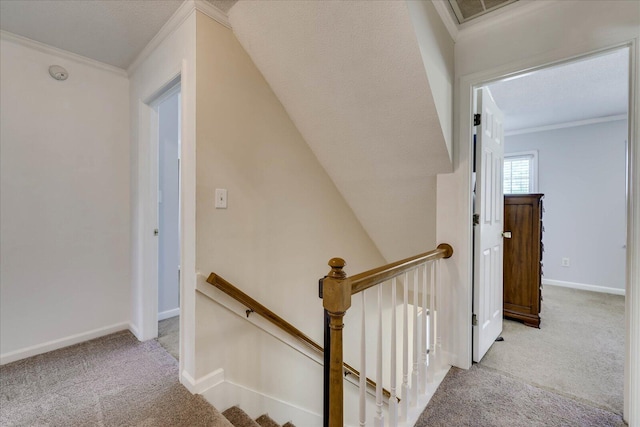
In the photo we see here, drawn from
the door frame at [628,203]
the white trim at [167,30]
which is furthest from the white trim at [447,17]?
the white trim at [167,30]

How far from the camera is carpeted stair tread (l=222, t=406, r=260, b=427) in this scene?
61.9 inches

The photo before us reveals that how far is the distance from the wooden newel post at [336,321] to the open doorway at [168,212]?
85.9 inches

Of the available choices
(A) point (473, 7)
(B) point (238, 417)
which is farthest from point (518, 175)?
(B) point (238, 417)

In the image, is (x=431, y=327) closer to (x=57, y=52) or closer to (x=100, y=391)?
(x=100, y=391)

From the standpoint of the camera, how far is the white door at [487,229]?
6.47 feet

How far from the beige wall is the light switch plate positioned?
30 millimetres

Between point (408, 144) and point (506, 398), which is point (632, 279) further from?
point (408, 144)

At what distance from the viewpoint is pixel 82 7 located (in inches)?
63.5

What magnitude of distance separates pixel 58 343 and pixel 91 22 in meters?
2.27

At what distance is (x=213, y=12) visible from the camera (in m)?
1.63

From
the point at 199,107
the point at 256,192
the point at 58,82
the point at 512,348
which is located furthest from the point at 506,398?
the point at 58,82

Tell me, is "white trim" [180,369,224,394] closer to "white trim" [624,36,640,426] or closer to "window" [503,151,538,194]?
"white trim" [624,36,640,426]

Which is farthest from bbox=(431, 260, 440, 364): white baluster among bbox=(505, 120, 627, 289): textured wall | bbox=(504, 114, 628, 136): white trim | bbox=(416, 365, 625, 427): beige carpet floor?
Answer: bbox=(504, 114, 628, 136): white trim

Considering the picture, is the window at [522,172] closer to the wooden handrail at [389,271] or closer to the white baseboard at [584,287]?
the white baseboard at [584,287]
